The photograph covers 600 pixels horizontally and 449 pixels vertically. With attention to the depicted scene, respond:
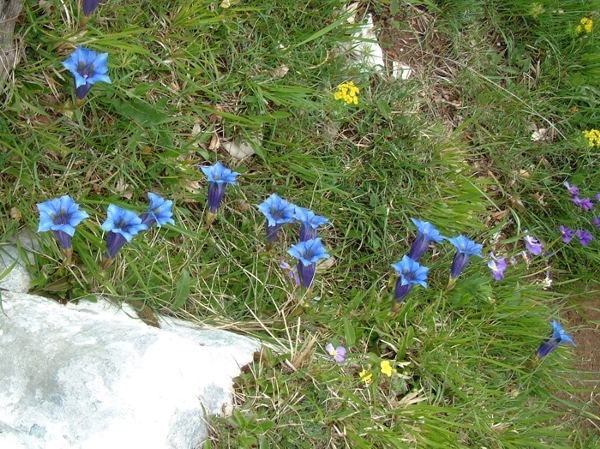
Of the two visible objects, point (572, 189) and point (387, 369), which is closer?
point (387, 369)

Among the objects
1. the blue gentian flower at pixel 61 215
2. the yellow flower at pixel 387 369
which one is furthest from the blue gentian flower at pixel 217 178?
the yellow flower at pixel 387 369

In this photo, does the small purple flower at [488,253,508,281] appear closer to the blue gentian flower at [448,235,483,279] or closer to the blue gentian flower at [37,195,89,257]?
the blue gentian flower at [448,235,483,279]

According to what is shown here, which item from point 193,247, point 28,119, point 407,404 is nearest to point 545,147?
point 407,404

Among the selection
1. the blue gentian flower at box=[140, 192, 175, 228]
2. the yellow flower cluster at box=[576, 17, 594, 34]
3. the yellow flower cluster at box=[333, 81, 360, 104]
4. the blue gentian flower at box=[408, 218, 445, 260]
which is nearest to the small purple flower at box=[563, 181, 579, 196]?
the yellow flower cluster at box=[576, 17, 594, 34]

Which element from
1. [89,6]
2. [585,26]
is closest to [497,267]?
[585,26]

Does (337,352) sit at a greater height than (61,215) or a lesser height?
lesser

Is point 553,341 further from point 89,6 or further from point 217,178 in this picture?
point 89,6

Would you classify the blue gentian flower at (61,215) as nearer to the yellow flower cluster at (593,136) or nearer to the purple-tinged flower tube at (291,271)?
the purple-tinged flower tube at (291,271)
